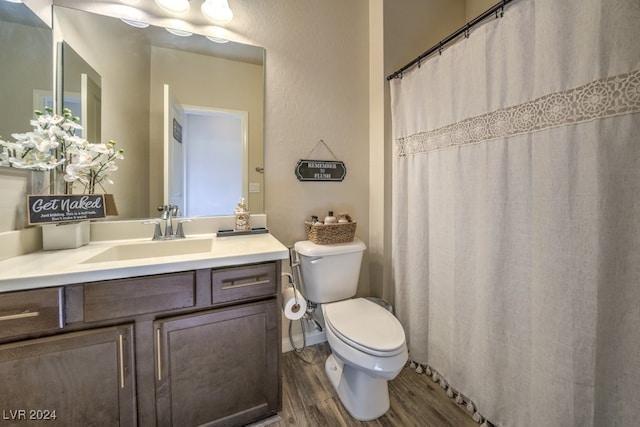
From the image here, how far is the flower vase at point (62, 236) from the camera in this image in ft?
3.48

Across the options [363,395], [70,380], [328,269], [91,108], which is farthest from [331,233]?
[91,108]

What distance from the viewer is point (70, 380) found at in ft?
2.67

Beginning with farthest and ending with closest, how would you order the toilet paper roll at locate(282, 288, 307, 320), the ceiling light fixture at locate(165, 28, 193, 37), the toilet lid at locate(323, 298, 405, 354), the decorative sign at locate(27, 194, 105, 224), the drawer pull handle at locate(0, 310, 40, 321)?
the ceiling light fixture at locate(165, 28, 193, 37), the toilet paper roll at locate(282, 288, 307, 320), the toilet lid at locate(323, 298, 405, 354), the decorative sign at locate(27, 194, 105, 224), the drawer pull handle at locate(0, 310, 40, 321)

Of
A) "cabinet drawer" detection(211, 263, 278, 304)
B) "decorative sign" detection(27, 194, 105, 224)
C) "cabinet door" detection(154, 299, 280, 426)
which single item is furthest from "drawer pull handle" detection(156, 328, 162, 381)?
"decorative sign" detection(27, 194, 105, 224)

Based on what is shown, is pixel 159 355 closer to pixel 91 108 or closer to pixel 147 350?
pixel 147 350

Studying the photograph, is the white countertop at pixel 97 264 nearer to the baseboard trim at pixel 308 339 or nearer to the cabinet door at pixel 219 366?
the cabinet door at pixel 219 366

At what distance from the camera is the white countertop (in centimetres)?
75

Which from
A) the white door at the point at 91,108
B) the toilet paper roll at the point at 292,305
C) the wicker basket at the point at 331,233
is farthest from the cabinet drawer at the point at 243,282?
the white door at the point at 91,108

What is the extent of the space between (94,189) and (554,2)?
215 cm

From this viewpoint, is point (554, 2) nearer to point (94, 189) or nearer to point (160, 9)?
point (160, 9)

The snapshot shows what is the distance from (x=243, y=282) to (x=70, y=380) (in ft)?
2.06

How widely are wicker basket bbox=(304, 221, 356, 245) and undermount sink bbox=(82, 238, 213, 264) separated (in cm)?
60

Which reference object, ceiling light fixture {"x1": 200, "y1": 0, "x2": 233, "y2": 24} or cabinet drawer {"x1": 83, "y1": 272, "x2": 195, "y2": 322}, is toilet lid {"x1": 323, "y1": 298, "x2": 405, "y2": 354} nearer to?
cabinet drawer {"x1": 83, "y1": 272, "x2": 195, "y2": 322}

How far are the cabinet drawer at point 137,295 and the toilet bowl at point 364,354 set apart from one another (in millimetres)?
709
